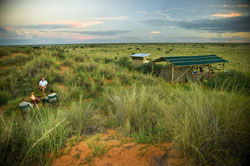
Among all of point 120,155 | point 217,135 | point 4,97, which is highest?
point 217,135

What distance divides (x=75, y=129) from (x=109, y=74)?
8.93 meters

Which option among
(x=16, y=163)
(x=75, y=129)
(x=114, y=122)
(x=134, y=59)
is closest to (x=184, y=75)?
(x=134, y=59)

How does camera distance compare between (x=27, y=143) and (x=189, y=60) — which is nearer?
(x=27, y=143)

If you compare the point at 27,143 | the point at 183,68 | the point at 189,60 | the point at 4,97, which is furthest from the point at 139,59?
the point at 27,143

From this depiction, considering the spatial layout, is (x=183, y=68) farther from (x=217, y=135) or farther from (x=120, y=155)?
(x=120, y=155)

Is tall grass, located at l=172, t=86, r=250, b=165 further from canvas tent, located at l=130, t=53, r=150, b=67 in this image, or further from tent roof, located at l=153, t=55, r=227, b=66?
canvas tent, located at l=130, t=53, r=150, b=67

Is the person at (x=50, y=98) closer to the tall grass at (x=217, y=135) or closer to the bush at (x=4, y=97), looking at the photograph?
the bush at (x=4, y=97)

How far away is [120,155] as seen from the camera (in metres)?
3.26

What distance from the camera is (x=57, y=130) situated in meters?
3.86

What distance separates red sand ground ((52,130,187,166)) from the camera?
9.60 ft

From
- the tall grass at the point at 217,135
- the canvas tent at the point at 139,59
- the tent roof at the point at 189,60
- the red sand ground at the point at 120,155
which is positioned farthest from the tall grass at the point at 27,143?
the canvas tent at the point at 139,59

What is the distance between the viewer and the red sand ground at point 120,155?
2.93 metres

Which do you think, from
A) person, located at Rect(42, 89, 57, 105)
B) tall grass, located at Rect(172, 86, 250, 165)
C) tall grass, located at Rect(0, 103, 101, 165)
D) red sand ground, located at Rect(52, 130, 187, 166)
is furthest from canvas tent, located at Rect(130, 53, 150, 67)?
tall grass, located at Rect(172, 86, 250, 165)

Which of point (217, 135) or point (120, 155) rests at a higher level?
point (217, 135)
